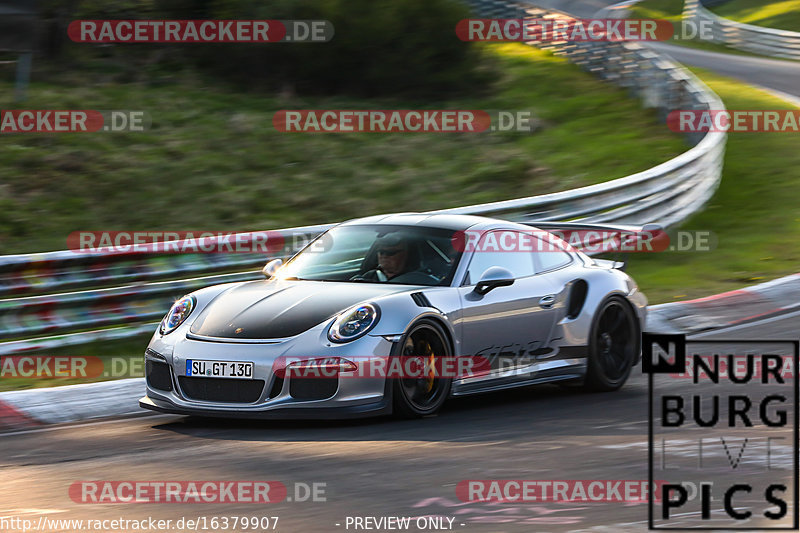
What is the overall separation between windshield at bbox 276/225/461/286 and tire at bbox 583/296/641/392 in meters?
1.35

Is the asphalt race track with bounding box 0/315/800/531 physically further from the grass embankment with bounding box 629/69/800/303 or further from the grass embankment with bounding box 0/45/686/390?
the grass embankment with bounding box 0/45/686/390

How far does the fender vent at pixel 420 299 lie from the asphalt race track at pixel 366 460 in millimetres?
700

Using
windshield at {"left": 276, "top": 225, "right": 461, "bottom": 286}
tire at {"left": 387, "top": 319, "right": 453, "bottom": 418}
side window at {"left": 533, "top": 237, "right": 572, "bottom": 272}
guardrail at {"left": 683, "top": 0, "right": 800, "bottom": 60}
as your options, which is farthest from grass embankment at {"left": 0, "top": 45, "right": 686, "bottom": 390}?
guardrail at {"left": 683, "top": 0, "right": 800, "bottom": 60}

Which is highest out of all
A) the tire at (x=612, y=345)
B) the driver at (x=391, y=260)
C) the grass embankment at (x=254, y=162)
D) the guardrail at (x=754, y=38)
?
the guardrail at (x=754, y=38)

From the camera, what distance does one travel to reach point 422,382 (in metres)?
7.41

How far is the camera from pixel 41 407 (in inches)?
316

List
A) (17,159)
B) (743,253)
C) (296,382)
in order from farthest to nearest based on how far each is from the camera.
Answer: (17,159) < (743,253) < (296,382)

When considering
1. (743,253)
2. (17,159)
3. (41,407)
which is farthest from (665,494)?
(17,159)

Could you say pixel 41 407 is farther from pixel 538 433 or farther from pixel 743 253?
pixel 743 253

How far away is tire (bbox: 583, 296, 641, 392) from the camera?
8633mm

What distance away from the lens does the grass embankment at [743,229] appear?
44.0 ft

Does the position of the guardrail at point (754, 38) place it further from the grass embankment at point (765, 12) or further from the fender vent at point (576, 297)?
the fender vent at point (576, 297)

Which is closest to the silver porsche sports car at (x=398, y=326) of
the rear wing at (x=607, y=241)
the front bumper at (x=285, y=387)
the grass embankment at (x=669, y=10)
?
the front bumper at (x=285, y=387)

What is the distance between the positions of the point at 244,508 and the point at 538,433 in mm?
2311
